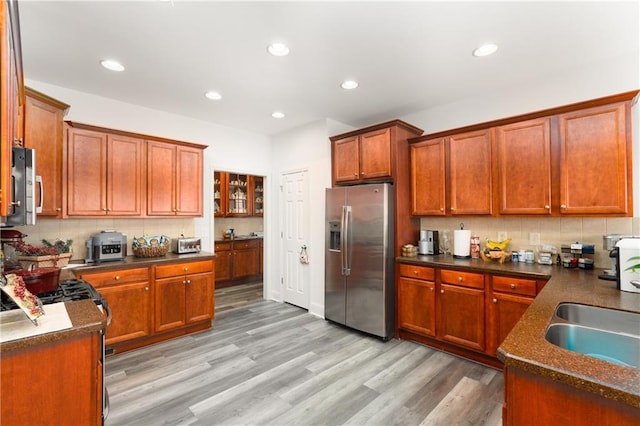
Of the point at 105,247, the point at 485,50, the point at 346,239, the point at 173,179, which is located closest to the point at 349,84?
the point at 485,50

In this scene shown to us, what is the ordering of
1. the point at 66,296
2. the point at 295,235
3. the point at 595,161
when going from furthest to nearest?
1. the point at 295,235
2. the point at 595,161
3. the point at 66,296

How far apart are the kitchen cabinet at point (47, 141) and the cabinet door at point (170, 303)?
1.20 meters

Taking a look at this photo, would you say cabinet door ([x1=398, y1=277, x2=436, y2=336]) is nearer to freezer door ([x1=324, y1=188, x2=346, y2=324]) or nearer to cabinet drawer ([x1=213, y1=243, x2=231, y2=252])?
freezer door ([x1=324, y1=188, x2=346, y2=324])

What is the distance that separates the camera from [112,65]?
2613 millimetres

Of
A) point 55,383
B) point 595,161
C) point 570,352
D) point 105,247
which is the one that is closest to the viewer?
point 570,352

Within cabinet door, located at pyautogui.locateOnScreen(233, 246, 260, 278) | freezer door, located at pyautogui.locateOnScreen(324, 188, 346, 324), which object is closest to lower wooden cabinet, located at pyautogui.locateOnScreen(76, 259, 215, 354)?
freezer door, located at pyautogui.locateOnScreen(324, 188, 346, 324)

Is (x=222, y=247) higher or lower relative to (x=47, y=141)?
lower

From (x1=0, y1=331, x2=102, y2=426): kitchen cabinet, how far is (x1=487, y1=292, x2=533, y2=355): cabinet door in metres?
→ 2.91

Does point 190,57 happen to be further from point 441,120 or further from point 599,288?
point 599,288

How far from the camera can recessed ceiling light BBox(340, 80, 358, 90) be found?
2.95 meters

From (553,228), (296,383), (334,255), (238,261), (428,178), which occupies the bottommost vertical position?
(296,383)

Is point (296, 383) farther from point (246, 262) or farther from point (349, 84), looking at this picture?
point (246, 262)

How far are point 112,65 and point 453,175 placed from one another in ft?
11.4

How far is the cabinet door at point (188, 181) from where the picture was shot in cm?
362
